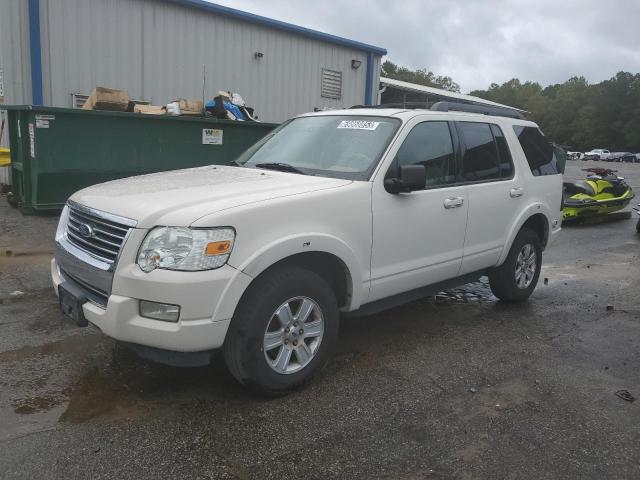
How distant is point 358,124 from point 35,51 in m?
8.58

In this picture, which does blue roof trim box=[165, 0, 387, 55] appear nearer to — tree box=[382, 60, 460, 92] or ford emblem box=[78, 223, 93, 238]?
ford emblem box=[78, 223, 93, 238]

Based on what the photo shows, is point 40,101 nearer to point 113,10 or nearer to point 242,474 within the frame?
point 113,10

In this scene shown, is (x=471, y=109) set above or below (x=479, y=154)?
above

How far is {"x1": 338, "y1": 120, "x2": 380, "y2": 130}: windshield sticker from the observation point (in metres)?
4.34

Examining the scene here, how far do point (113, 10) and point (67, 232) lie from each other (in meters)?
9.01

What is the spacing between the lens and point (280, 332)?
3.42 metres

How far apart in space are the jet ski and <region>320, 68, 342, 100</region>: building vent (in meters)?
6.60

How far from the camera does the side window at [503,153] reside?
5242 mm

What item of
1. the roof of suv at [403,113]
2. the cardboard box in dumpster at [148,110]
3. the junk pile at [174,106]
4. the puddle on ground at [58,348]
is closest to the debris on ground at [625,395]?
the roof of suv at [403,113]

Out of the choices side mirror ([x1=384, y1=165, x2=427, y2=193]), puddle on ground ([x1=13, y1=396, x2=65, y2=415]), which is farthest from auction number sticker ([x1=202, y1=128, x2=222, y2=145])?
puddle on ground ([x1=13, y1=396, x2=65, y2=415])

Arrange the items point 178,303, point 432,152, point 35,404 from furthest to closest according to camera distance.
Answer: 1. point 432,152
2. point 35,404
3. point 178,303

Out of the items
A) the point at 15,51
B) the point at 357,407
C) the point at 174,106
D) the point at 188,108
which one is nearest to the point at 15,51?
the point at 15,51

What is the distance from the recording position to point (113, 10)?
11.2m

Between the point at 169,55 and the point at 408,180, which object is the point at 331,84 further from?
the point at 408,180
